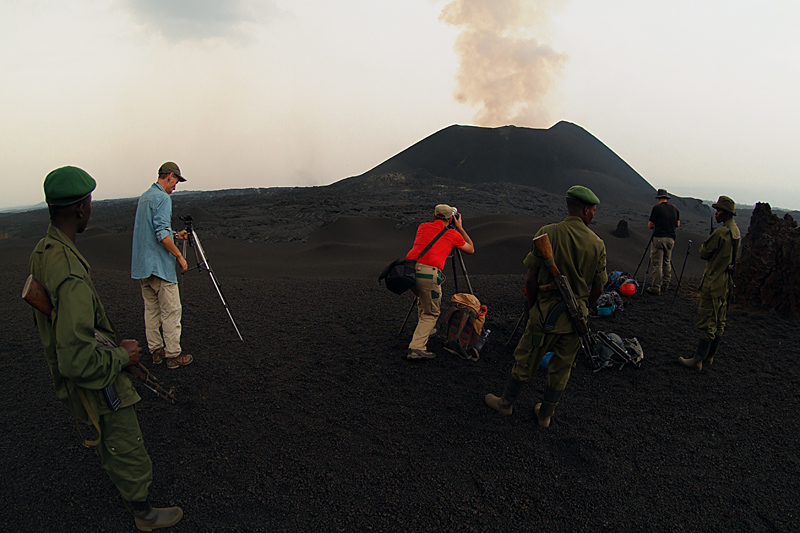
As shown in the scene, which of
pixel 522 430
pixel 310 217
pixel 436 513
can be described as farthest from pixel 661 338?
pixel 310 217

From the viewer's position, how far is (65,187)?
2.34 meters

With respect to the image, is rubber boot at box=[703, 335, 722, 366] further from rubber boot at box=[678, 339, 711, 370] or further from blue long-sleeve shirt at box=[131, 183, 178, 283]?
blue long-sleeve shirt at box=[131, 183, 178, 283]

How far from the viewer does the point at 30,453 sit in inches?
144

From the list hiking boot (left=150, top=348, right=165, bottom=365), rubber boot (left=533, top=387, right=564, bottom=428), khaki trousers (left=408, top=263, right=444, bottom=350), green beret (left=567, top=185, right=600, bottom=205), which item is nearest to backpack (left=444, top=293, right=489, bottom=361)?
khaki trousers (left=408, top=263, right=444, bottom=350)

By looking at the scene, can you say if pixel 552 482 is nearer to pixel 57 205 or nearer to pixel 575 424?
pixel 575 424

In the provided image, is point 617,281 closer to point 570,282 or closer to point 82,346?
point 570,282

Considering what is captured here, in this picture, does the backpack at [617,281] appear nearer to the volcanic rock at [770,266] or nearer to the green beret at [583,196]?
the volcanic rock at [770,266]

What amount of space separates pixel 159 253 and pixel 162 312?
30.3 inches

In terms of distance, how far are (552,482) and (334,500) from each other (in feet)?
6.09

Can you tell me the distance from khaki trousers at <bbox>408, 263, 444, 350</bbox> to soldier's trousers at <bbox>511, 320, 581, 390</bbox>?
148 centimetres

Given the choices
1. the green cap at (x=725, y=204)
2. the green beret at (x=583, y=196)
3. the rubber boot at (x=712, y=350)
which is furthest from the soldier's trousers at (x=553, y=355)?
the green cap at (x=725, y=204)

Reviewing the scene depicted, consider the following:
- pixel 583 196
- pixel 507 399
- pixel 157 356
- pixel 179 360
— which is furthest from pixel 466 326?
pixel 157 356

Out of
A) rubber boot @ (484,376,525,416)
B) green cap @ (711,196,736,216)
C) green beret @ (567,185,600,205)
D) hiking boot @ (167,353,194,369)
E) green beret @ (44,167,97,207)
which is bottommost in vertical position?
hiking boot @ (167,353,194,369)

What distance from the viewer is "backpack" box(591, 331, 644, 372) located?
5.31 metres
